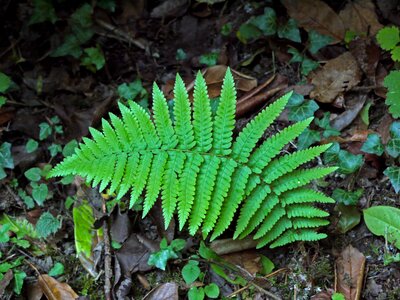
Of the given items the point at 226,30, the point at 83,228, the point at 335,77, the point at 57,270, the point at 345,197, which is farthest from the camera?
the point at 226,30

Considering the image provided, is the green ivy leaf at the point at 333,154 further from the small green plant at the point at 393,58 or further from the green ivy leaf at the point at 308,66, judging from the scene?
the green ivy leaf at the point at 308,66

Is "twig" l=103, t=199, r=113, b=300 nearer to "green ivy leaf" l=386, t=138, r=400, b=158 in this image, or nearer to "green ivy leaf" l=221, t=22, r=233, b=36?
"green ivy leaf" l=221, t=22, r=233, b=36

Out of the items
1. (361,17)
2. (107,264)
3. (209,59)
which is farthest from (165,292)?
(361,17)

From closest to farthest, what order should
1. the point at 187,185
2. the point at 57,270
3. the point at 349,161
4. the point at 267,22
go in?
1. the point at 187,185
2. the point at 349,161
3. the point at 57,270
4. the point at 267,22

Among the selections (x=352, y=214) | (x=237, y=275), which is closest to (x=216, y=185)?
(x=237, y=275)

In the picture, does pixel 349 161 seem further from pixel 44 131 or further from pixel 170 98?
pixel 44 131

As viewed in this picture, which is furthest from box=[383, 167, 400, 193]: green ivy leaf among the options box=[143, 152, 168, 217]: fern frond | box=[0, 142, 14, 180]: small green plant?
box=[0, 142, 14, 180]: small green plant

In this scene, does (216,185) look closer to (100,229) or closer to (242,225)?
(242,225)

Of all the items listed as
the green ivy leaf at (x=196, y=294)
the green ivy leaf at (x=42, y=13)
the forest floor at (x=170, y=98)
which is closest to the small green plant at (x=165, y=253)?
the forest floor at (x=170, y=98)

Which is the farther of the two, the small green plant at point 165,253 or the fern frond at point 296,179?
the small green plant at point 165,253
